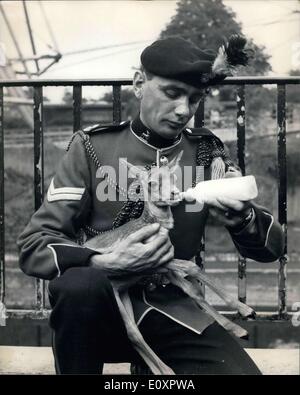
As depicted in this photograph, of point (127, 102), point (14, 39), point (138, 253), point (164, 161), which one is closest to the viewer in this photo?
point (138, 253)

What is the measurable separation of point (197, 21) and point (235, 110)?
336 millimetres

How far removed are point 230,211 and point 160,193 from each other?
19 cm

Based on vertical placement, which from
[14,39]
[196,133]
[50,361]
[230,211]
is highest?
[14,39]

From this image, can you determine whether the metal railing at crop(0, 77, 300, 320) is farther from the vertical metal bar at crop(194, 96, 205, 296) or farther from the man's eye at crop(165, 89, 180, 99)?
the man's eye at crop(165, 89, 180, 99)

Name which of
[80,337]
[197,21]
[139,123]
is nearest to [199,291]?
[80,337]

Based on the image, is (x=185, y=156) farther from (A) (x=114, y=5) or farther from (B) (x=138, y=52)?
(A) (x=114, y=5)

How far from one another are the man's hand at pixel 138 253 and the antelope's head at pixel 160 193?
0.11 ft

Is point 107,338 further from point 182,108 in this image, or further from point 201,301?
point 182,108

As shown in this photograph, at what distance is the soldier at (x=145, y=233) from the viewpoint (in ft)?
5.43

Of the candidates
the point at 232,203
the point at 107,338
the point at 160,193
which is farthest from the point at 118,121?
the point at 107,338

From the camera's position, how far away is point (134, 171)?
1.74m

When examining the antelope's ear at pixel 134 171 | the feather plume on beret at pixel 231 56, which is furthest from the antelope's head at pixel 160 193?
the feather plume on beret at pixel 231 56

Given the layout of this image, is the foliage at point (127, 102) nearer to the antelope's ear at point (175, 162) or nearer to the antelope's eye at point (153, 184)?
the antelope's ear at point (175, 162)
